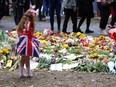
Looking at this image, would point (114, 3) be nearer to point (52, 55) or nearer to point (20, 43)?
point (52, 55)

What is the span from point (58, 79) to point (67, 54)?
205 centimetres

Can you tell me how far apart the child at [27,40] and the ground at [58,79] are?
0.80ft

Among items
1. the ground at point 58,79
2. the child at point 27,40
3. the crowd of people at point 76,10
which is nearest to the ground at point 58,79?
the ground at point 58,79

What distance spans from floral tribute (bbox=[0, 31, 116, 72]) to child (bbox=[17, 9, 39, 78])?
3.06 ft

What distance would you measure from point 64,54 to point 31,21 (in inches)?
81.6

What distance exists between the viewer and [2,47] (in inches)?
375

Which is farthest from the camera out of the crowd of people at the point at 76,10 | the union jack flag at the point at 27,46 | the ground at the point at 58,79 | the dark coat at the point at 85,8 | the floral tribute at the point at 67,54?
the dark coat at the point at 85,8

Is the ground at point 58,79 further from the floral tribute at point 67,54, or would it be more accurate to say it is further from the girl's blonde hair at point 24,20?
the girl's blonde hair at point 24,20

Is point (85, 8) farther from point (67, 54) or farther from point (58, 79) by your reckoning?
point (58, 79)

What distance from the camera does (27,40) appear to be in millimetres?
7473

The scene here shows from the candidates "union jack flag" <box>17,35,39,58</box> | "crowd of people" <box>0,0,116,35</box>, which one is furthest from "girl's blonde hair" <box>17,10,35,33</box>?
"crowd of people" <box>0,0,116,35</box>

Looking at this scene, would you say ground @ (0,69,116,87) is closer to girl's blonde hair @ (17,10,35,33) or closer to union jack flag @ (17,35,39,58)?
union jack flag @ (17,35,39,58)

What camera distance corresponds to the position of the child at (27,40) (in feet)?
24.4

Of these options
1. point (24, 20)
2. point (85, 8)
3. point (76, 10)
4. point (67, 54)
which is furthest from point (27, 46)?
point (85, 8)
